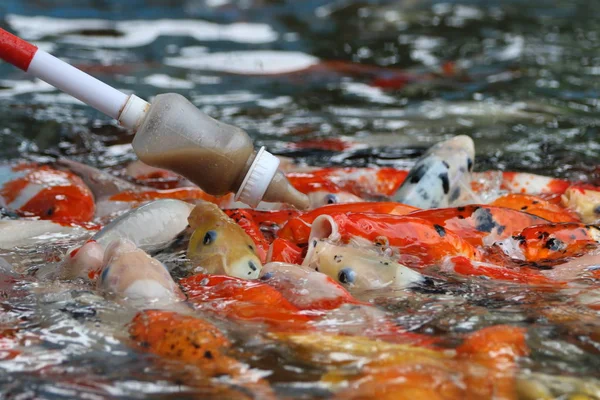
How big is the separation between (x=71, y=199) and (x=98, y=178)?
322mm

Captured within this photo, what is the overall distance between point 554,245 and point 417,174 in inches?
32.6

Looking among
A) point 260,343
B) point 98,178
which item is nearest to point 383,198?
point 98,178

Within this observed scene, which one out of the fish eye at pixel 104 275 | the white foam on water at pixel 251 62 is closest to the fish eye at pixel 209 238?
the fish eye at pixel 104 275

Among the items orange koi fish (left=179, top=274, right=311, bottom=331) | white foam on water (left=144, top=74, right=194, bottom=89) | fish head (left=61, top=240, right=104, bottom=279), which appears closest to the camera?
orange koi fish (left=179, top=274, right=311, bottom=331)

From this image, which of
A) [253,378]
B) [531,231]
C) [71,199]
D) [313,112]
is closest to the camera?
[253,378]

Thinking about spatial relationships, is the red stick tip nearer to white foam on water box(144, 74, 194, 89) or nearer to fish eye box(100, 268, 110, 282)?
fish eye box(100, 268, 110, 282)

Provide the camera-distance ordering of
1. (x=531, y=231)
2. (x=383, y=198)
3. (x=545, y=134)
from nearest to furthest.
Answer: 1. (x=531, y=231)
2. (x=383, y=198)
3. (x=545, y=134)

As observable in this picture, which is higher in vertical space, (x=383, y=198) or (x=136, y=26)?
(x=136, y=26)

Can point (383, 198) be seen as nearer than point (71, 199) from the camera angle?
No

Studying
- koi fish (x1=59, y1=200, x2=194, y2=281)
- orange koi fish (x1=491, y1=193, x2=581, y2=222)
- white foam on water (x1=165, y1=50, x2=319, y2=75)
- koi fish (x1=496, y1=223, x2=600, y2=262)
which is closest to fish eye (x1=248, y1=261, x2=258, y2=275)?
koi fish (x1=59, y1=200, x2=194, y2=281)

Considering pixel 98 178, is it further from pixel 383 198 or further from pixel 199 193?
pixel 383 198

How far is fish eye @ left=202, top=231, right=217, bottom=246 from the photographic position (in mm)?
3016

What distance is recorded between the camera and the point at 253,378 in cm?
209

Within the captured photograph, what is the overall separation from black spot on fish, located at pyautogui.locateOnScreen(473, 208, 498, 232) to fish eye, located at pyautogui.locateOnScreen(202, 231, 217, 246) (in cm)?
102
